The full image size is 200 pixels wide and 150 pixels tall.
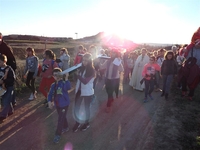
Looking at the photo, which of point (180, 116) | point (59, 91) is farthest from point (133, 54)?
point (59, 91)

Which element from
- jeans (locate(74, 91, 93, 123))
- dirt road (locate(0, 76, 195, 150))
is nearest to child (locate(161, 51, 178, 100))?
dirt road (locate(0, 76, 195, 150))

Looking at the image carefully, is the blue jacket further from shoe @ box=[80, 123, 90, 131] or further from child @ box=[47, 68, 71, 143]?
shoe @ box=[80, 123, 90, 131]

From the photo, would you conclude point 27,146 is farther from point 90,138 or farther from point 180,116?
point 180,116

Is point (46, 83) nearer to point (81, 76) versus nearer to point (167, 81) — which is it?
point (81, 76)

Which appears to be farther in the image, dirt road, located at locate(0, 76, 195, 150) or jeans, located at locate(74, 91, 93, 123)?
jeans, located at locate(74, 91, 93, 123)

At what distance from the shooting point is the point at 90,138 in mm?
4945

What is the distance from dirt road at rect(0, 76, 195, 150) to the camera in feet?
15.2

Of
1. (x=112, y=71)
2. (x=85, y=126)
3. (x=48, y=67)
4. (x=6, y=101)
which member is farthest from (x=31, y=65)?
(x=85, y=126)

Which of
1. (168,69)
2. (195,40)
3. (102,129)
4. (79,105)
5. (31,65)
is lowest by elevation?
(102,129)

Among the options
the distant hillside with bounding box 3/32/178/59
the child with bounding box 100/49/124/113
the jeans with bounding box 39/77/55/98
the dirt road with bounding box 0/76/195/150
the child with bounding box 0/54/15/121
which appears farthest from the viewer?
the distant hillside with bounding box 3/32/178/59

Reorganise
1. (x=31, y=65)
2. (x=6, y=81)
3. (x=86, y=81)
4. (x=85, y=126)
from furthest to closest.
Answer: (x=31, y=65), (x=6, y=81), (x=85, y=126), (x=86, y=81)

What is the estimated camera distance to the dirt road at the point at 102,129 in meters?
4.62

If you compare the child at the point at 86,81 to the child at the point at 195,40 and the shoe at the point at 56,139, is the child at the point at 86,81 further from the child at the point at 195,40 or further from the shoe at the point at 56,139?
the child at the point at 195,40

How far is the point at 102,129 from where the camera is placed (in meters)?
5.41
